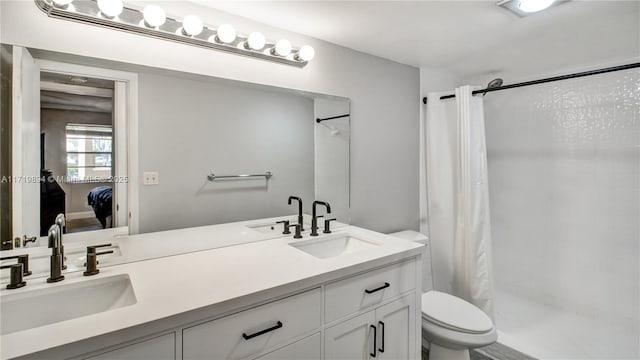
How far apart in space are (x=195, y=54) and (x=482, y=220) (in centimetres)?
211

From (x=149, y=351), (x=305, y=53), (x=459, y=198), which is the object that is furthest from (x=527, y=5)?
(x=149, y=351)

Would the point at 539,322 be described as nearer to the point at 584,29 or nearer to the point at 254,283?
the point at 584,29

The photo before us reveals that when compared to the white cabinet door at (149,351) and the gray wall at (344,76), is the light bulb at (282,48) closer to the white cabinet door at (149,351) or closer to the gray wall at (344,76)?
the gray wall at (344,76)

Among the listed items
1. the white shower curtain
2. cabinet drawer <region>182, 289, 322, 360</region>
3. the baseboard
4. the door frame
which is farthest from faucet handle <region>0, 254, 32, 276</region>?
the white shower curtain

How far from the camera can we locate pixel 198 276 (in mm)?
1081

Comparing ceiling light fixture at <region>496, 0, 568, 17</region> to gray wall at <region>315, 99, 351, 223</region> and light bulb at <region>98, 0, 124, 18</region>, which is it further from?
light bulb at <region>98, 0, 124, 18</region>

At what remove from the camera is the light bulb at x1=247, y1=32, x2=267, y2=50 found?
5.00 ft

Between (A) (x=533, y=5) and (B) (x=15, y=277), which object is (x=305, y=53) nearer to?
(A) (x=533, y=5)

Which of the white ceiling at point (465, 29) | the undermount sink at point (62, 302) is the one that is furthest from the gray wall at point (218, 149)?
the white ceiling at point (465, 29)

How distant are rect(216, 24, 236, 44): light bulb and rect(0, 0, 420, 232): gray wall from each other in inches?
3.3

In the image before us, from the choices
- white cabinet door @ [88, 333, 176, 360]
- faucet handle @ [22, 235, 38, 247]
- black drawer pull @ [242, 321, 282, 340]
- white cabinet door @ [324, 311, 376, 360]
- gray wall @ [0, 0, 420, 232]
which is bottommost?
white cabinet door @ [324, 311, 376, 360]

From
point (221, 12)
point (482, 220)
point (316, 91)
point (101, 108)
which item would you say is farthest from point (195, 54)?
point (482, 220)

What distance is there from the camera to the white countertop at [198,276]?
0.74 meters

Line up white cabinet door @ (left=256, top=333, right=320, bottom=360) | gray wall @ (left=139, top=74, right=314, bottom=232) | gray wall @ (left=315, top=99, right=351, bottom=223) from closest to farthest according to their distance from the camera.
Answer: white cabinet door @ (left=256, top=333, right=320, bottom=360)
gray wall @ (left=139, top=74, right=314, bottom=232)
gray wall @ (left=315, top=99, right=351, bottom=223)
